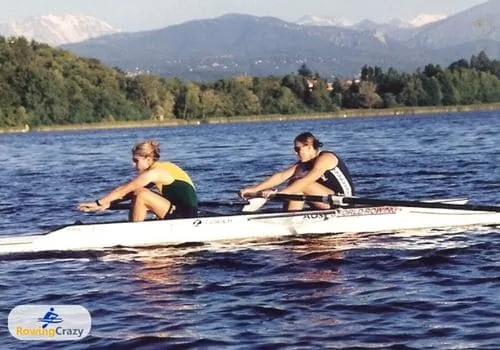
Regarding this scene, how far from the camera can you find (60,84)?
12800 centimetres

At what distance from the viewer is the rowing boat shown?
1539 cm

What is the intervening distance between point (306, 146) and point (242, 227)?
1664 mm

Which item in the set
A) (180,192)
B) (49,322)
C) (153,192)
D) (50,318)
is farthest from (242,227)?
(49,322)

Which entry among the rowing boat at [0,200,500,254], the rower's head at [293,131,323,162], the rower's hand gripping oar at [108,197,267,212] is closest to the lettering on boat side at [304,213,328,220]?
the rowing boat at [0,200,500,254]

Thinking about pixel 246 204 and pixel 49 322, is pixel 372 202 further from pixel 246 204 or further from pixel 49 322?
pixel 49 322

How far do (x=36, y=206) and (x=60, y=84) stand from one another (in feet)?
345

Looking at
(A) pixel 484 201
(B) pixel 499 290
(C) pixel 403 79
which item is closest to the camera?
(B) pixel 499 290

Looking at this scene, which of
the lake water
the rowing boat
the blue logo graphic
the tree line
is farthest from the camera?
the tree line

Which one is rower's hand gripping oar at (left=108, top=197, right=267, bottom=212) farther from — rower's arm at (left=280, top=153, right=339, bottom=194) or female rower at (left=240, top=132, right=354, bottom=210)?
rower's arm at (left=280, top=153, right=339, bottom=194)

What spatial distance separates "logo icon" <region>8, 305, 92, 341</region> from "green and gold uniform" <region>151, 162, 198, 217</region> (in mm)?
4052

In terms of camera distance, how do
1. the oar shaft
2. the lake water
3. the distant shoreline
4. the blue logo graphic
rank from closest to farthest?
the lake water
the blue logo graphic
the oar shaft
the distant shoreline

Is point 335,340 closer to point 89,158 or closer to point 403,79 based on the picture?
point 89,158

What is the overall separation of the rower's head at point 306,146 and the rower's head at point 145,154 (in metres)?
2.32

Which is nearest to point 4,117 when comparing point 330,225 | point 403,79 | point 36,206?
point 403,79
